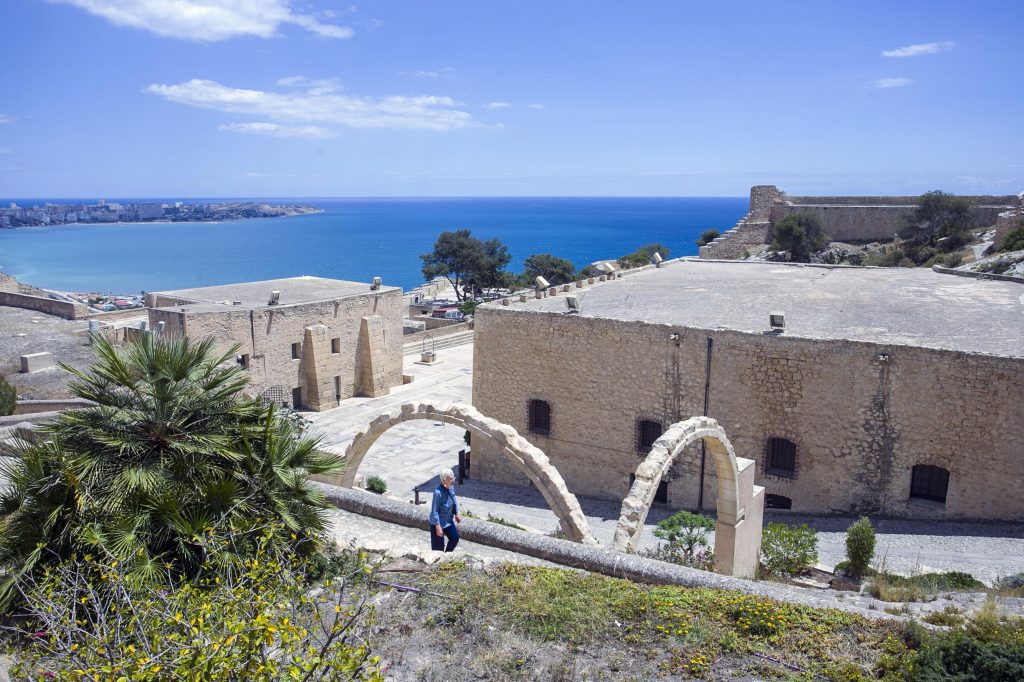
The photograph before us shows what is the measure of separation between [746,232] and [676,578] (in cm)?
4666

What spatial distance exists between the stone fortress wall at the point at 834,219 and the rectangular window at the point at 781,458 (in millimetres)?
32655

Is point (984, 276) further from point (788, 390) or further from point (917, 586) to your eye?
point (917, 586)

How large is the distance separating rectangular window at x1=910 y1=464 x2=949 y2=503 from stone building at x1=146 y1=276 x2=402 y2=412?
21.0m

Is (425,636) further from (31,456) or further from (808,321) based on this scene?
(808,321)

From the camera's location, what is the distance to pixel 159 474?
277 inches

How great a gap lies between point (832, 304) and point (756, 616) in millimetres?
16356

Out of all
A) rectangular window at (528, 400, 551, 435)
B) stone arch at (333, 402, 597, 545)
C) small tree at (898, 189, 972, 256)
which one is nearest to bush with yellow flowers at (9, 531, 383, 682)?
stone arch at (333, 402, 597, 545)

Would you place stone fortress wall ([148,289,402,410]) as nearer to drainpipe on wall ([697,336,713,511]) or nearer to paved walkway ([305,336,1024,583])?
paved walkway ([305,336,1024,583])

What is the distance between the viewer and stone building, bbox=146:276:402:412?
26234 millimetres

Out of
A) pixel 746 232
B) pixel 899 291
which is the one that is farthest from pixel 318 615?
pixel 746 232

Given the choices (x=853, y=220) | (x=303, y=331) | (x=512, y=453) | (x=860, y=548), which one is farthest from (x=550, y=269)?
(x=512, y=453)

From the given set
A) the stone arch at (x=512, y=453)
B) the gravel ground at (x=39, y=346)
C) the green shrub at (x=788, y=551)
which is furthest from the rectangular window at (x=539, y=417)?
the gravel ground at (x=39, y=346)

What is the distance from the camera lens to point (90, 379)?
7.51 meters

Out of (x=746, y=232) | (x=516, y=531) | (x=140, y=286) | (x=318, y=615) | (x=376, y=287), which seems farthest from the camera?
(x=140, y=286)
